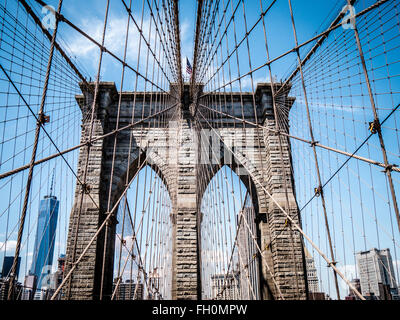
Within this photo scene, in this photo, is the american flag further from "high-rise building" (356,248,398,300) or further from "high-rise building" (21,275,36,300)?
"high-rise building" (21,275,36,300)

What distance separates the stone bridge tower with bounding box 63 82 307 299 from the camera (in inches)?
314

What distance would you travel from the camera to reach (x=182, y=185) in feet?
29.7

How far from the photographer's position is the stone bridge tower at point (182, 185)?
7980 mm

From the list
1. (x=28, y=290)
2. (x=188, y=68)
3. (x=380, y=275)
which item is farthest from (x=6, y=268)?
(x=380, y=275)

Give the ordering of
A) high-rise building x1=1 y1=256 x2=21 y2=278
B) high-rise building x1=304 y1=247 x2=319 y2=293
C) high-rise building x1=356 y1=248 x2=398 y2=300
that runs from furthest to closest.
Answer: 1. high-rise building x1=304 y1=247 x2=319 y2=293
2. high-rise building x1=356 y1=248 x2=398 y2=300
3. high-rise building x1=1 y1=256 x2=21 y2=278

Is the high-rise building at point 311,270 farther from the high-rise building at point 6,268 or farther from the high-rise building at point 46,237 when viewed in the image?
the high-rise building at point 6,268

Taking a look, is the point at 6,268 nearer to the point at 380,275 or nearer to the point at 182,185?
the point at 182,185

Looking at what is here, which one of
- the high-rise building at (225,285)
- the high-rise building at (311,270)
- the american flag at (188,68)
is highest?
the american flag at (188,68)

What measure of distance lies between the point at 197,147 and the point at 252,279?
4.53 meters

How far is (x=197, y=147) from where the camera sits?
9.91m

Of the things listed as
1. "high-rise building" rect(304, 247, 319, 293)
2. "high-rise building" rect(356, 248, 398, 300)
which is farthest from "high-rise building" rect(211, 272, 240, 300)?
"high-rise building" rect(356, 248, 398, 300)

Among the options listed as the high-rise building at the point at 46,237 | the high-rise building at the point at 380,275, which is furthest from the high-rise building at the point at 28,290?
the high-rise building at the point at 380,275
